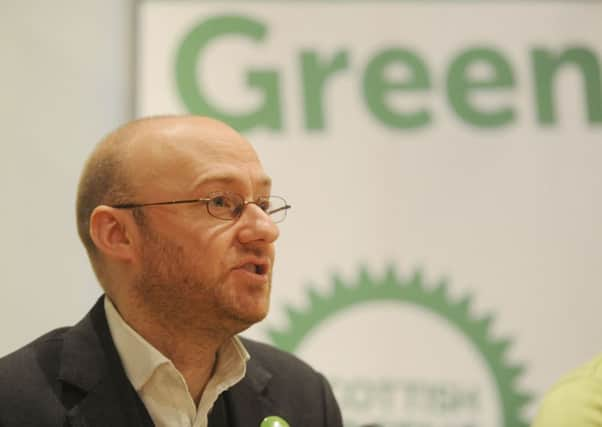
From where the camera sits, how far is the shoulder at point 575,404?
1807mm

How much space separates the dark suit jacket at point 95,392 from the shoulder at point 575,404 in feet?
1.78

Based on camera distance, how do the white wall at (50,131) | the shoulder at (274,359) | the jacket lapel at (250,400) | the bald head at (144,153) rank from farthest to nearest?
the white wall at (50,131)
the shoulder at (274,359)
the jacket lapel at (250,400)
the bald head at (144,153)

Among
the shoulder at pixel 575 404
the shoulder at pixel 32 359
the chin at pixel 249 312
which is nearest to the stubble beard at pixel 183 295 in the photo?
the chin at pixel 249 312

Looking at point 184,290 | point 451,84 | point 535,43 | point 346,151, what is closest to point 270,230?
point 184,290

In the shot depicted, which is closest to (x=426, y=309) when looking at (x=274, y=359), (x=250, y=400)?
(x=274, y=359)

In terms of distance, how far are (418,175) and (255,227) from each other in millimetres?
1484

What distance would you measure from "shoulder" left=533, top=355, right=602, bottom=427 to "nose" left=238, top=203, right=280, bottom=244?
688 millimetres

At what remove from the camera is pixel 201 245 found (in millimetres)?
1843

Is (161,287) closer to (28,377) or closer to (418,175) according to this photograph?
(28,377)

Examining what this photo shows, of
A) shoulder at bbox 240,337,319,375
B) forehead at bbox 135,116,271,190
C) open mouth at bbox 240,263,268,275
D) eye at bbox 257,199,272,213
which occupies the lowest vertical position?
shoulder at bbox 240,337,319,375

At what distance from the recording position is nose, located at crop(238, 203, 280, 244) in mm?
1856

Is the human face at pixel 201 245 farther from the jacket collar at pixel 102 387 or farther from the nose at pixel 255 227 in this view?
the jacket collar at pixel 102 387

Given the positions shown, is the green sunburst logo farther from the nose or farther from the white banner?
the nose

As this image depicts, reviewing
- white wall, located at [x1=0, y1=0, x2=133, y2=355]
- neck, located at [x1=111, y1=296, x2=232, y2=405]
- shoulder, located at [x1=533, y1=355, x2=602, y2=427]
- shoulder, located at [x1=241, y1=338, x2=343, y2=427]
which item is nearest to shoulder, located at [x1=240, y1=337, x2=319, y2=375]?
shoulder, located at [x1=241, y1=338, x2=343, y2=427]
